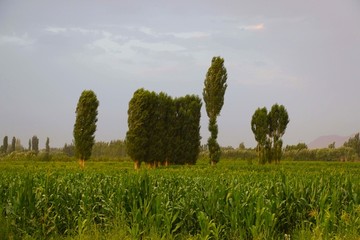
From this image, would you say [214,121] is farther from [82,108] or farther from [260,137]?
[82,108]

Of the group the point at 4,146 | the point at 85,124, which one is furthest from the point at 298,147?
the point at 4,146

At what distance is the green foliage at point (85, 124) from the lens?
46.4m

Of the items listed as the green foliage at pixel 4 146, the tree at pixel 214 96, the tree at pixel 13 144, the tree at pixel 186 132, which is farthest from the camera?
the tree at pixel 13 144

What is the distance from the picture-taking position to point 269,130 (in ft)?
182

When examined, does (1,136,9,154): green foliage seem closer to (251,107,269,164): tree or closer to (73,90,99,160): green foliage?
(73,90,99,160): green foliage

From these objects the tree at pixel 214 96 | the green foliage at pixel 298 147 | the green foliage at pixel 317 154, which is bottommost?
the green foliage at pixel 317 154

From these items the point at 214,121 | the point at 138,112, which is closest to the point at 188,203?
the point at 138,112

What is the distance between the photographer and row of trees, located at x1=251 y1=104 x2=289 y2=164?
52.7 m

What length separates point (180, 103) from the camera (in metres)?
51.4

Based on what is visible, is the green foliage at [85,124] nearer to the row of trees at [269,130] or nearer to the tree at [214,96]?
the tree at [214,96]

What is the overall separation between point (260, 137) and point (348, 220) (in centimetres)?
4505

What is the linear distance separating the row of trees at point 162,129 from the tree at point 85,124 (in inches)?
310

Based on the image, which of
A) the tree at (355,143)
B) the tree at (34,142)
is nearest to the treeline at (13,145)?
the tree at (34,142)

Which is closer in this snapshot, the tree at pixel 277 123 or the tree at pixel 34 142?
the tree at pixel 277 123
